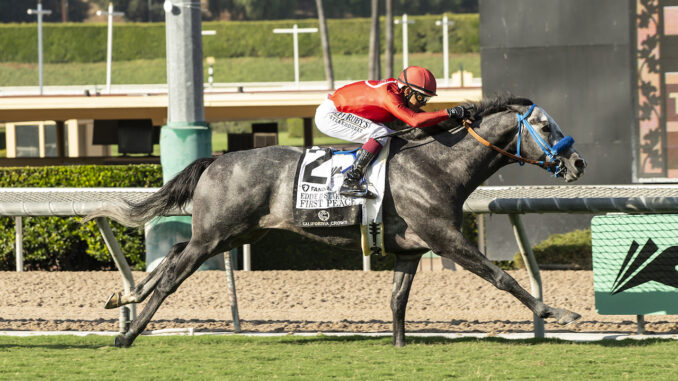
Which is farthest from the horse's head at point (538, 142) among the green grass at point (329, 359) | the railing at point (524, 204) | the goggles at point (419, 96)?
the green grass at point (329, 359)

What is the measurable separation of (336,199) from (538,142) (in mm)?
1191

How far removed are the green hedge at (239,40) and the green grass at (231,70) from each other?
2.46ft

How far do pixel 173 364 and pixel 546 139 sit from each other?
241 centimetres

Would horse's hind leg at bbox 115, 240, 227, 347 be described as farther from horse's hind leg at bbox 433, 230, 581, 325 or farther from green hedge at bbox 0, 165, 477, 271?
green hedge at bbox 0, 165, 477, 271

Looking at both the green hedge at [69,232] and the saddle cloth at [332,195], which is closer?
the saddle cloth at [332,195]

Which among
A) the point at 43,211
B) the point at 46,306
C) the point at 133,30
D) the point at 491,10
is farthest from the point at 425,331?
the point at 133,30

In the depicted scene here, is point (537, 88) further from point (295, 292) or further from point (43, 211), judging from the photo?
point (43, 211)

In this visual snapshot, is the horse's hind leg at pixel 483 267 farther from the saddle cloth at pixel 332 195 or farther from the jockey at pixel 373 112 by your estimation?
the jockey at pixel 373 112

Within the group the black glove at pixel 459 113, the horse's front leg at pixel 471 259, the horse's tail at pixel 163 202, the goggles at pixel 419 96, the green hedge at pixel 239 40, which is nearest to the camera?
the horse's front leg at pixel 471 259

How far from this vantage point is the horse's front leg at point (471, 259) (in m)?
5.79

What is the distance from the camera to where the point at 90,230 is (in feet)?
38.3

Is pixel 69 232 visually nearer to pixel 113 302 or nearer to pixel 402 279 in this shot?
pixel 113 302

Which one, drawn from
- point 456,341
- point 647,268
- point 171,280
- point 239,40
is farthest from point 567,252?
point 239,40

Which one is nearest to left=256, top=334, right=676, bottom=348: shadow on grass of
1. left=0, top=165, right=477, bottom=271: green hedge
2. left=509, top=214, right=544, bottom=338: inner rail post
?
left=509, top=214, right=544, bottom=338: inner rail post
